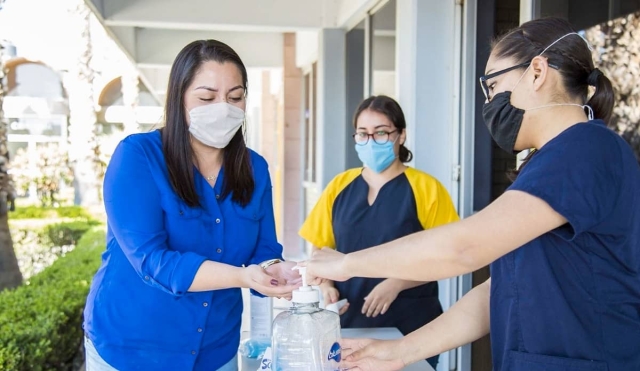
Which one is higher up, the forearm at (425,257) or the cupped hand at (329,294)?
the forearm at (425,257)

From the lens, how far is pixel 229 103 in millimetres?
1771

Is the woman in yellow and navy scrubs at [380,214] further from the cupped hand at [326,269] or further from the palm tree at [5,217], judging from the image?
the palm tree at [5,217]

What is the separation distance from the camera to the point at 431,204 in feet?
8.36

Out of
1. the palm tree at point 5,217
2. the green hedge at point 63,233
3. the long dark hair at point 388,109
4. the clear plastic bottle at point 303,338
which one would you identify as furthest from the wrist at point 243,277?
the green hedge at point 63,233

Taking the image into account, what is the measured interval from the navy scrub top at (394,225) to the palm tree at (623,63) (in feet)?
2.99

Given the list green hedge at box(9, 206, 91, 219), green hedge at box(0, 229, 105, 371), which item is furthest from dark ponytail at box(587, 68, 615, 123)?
green hedge at box(9, 206, 91, 219)

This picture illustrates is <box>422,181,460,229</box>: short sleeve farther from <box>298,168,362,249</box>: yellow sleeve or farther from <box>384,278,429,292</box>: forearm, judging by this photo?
<box>298,168,362,249</box>: yellow sleeve

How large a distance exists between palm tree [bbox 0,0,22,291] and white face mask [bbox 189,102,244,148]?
4.01 meters

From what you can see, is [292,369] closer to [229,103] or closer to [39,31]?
[229,103]

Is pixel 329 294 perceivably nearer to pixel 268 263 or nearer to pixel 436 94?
pixel 268 263

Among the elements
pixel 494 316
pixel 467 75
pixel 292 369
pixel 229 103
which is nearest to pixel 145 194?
pixel 229 103

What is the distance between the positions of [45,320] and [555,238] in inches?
126

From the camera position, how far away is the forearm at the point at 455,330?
1.55m

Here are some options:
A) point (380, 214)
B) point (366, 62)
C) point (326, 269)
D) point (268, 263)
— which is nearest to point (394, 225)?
point (380, 214)
